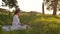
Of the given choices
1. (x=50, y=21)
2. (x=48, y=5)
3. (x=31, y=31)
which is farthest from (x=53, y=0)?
(x=31, y=31)

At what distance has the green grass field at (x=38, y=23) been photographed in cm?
371

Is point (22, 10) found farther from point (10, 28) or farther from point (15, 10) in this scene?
point (10, 28)

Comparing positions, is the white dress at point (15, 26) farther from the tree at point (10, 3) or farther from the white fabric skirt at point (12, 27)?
the tree at point (10, 3)

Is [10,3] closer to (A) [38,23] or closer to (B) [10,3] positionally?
(B) [10,3]

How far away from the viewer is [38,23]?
376cm

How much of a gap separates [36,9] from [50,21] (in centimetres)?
32

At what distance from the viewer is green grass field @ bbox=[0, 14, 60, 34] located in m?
3.71

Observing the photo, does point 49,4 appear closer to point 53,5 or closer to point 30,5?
point 53,5

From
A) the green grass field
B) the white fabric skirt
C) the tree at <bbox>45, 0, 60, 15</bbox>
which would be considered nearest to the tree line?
the tree at <bbox>45, 0, 60, 15</bbox>

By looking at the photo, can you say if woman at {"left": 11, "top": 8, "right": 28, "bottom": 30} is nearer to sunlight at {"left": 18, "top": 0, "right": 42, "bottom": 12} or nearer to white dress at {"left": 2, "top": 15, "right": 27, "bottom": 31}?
white dress at {"left": 2, "top": 15, "right": 27, "bottom": 31}

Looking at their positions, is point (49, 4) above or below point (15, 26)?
above

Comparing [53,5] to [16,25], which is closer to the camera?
[16,25]

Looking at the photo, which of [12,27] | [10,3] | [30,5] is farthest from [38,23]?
[10,3]

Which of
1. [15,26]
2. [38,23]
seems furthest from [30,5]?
[15,26]
